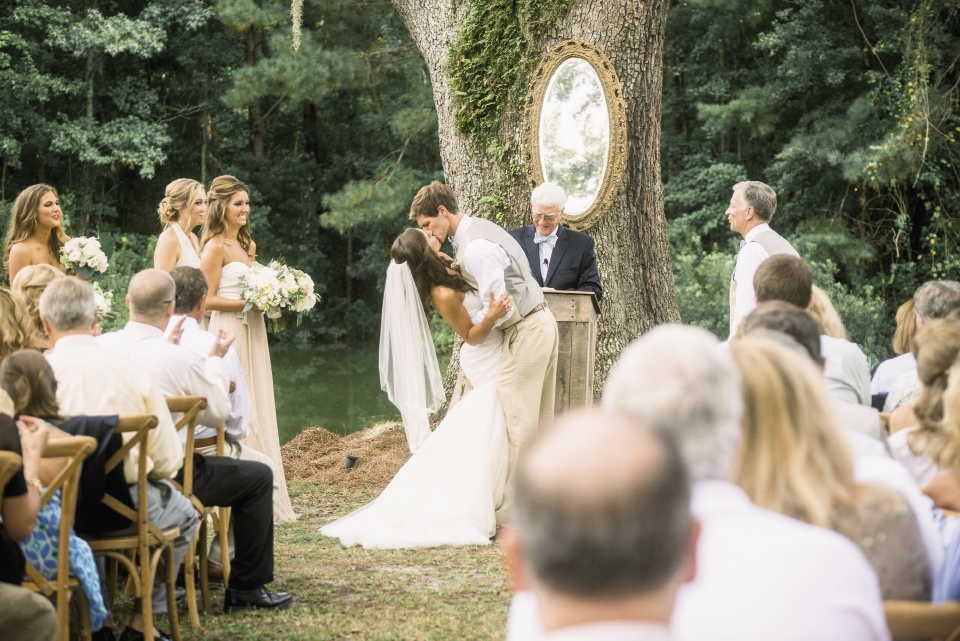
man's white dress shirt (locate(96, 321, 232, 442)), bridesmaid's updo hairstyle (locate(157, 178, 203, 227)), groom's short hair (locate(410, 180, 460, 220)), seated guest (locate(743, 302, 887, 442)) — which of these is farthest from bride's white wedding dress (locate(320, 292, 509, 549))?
seated guest (locate(743, 302, 887, 442))

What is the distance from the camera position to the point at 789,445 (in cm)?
192

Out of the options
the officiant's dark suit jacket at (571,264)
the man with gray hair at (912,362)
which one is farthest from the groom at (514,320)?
the man with gray hair at (912,362)

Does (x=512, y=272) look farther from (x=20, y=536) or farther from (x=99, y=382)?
(x=20, y=536)

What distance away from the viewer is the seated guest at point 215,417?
4414 mm

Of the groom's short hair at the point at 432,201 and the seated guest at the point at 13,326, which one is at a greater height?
the groom's short hair at the point at 432,201

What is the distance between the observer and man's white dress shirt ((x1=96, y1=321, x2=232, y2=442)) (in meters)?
4.42

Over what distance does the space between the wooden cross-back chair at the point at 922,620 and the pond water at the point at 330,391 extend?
9402 millimetres

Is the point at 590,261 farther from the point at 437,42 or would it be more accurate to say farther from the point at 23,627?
the point at 23,627

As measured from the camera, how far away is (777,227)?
1806 centimetres

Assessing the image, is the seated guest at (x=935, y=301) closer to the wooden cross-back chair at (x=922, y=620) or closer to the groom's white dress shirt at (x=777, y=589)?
the wooden cross-back chair at (x=922, y=620)

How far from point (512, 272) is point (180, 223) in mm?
2107

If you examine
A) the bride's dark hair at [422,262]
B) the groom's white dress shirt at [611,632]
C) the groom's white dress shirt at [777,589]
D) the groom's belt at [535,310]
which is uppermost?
the bride's dark hair at [422,262]

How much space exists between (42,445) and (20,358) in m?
0.37

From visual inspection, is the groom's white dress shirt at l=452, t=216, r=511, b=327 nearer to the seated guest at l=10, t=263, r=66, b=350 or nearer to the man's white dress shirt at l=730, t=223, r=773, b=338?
the man's white dress shirt at l=730, t=223, r=773, b=338
